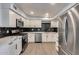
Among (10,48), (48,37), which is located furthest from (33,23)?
(10,48)

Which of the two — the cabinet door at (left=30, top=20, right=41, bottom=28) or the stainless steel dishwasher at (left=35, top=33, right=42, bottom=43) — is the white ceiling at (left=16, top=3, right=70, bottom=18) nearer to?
the cabinet door at (left=30, top=20, right=41, bottom=28)

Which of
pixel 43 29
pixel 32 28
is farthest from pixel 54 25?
pixel 32 28

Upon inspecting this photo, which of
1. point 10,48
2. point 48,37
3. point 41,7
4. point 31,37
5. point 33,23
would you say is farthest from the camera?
point 48,37

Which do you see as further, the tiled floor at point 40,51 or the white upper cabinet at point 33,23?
the white upper cabinet at point 33,23

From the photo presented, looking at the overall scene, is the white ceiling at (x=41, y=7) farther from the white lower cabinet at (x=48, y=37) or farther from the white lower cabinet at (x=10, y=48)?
the white lower cabinet at (x=48, y=37)

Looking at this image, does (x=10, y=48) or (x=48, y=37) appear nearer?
(x=10, y=48)

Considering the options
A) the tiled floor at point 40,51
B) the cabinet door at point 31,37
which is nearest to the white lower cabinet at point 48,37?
the cabinet door at point 31,37

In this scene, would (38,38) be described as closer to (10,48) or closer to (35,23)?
(35,23)

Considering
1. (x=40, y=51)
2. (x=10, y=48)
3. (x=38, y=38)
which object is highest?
(x=10, y=48)

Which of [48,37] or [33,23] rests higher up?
[33,23]
